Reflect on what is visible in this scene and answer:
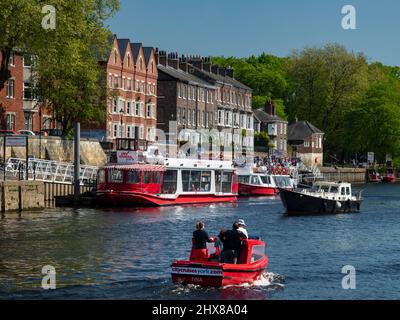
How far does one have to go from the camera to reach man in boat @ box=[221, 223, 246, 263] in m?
34.1

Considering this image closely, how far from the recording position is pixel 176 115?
404ft

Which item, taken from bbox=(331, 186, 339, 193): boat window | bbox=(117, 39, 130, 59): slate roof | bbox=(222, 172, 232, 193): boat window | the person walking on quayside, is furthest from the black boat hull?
bbox=(117, 39, 130, 59): slate roof

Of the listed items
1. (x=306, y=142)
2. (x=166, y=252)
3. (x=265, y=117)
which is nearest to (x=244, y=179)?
(x=166, y=252)

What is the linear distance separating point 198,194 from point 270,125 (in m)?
77.1

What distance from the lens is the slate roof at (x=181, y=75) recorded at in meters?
124

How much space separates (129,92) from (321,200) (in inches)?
1847

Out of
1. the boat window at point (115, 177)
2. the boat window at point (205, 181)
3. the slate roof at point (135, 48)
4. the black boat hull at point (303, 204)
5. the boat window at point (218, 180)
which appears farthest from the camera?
the slate roof at point (135, 48)

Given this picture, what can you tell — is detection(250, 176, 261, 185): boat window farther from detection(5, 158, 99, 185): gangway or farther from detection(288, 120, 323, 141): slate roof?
detection(288, 120, 323, 141): slate roof

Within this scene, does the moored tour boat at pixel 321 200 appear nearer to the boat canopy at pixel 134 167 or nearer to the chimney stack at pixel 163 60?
the boat canopy at pixel 134 167

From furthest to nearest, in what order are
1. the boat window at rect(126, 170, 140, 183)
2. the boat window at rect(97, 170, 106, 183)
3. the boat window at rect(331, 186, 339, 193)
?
the boat window at rect(331, 186, 339, 193) < the boat window at rect(97, 170, 106, 183) < the boat window at rect(126, 170, 140, 183)

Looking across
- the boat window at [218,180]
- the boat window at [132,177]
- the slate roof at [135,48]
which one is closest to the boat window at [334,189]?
the boat window at [218,180]

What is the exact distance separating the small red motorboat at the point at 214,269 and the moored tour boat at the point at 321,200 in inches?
1338

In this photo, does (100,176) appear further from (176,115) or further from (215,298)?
(176,115)

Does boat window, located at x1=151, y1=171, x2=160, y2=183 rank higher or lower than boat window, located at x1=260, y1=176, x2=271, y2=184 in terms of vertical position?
higher
